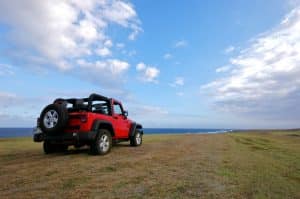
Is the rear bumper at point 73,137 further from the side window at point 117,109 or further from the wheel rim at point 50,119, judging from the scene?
the side window at point 117,109

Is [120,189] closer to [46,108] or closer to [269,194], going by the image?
[269,194]

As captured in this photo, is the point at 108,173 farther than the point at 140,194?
Yes

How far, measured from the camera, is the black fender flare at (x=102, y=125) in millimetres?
10133

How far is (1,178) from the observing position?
22.2 ft

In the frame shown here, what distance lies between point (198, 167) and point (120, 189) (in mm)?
3224

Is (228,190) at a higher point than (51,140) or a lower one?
lower

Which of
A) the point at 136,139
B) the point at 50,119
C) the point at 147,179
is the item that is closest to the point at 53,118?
the point at 50,119

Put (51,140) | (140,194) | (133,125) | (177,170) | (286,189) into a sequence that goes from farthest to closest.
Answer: (133,125), (51,140), (177,170), (286,189), (140,194)

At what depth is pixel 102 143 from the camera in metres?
10.6

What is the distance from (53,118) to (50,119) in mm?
155

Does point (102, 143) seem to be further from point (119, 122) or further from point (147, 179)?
point (147, 179)

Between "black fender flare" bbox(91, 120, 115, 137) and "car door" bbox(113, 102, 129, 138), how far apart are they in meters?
0.40

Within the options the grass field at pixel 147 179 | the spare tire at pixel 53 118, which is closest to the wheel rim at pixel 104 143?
the grass field at pixel 147 179

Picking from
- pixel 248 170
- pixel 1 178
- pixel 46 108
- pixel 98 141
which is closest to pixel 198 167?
pixel 248 170
